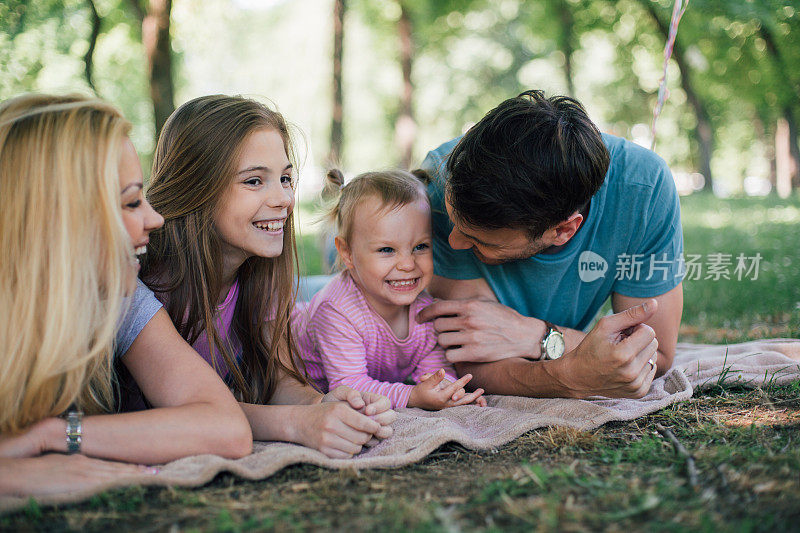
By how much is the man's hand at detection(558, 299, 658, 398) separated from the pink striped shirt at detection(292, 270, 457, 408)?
660mm

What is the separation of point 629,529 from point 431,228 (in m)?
1.85

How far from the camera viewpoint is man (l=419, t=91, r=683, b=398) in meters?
2.71

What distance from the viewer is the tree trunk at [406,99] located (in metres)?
13.6

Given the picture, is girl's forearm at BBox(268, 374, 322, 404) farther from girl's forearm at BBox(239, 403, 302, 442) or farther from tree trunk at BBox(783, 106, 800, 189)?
tree trunk at BBox(783, 106, 800, 189)

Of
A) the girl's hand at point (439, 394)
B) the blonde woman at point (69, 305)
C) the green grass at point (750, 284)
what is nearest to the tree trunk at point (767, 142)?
the green grass at point (750, 284)

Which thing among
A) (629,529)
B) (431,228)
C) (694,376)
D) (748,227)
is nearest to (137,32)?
(748,227)

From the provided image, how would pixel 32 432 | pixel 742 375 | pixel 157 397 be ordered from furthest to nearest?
pixel 742 375 < pixel 157 397 < pixel 32 432

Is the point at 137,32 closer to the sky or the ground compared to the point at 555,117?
closer to the sky

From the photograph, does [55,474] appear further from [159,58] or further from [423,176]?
[159,58]

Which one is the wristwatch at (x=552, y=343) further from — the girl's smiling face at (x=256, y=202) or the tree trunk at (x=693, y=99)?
the tree trunk at (x=693, y=99)

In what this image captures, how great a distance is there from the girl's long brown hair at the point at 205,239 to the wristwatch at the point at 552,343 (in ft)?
3.73

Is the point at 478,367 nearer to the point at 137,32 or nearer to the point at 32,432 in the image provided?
the point at 32,432

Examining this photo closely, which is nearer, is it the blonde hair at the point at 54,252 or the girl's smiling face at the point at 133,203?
the blonde hair at the point at 54,252

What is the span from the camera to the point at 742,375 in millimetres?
3160
